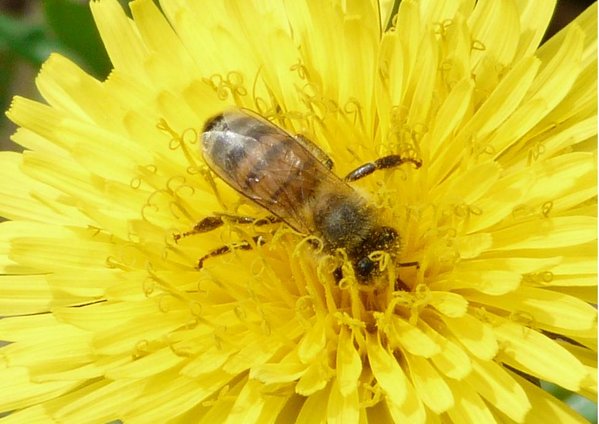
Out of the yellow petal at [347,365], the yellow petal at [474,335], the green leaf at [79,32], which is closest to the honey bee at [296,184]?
the yellow petal at [347,365]

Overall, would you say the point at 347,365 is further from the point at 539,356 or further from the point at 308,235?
the point at 539,356

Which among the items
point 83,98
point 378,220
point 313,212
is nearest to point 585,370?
point 378,220

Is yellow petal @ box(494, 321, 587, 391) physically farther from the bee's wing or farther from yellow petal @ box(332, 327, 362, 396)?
the bee's wing

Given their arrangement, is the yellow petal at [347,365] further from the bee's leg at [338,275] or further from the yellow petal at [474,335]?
the yellow petal at [474,335]

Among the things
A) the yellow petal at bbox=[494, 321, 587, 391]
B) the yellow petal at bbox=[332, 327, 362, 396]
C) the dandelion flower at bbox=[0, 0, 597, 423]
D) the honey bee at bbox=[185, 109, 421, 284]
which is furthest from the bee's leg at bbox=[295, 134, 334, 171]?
the yellow petal at bbox=[494, 321, 587, 391]

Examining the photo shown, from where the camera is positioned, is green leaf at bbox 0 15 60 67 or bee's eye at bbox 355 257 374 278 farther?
green leaf at bbox 0 15 60 67

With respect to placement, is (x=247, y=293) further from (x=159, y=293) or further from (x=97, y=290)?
(x=97, y=290)
